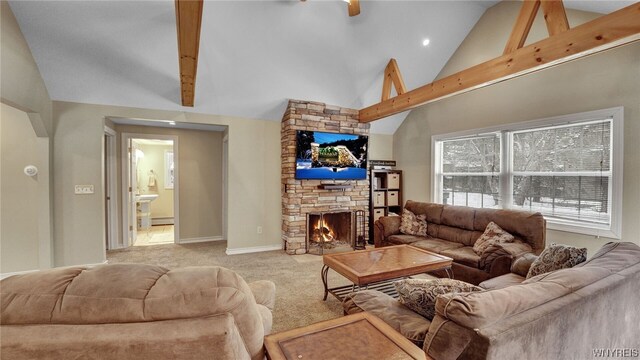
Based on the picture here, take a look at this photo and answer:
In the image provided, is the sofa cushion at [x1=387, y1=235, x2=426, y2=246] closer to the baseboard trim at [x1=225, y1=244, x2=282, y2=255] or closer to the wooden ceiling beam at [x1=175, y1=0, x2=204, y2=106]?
the baseboard trim at [x1=225, y1=244, x2=282, y2=255]

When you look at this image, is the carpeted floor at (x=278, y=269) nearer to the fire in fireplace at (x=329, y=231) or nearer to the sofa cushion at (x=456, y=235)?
the fire in fireplace at (x=329, y=231)

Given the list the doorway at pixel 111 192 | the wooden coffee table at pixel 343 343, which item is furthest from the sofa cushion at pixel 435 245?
the doorway at pixel 111 192

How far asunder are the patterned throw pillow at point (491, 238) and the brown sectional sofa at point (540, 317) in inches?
56.6

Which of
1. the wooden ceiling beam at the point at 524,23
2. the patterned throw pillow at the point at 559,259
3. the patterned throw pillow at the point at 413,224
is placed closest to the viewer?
the patterned throw pillow at the point at 559,259

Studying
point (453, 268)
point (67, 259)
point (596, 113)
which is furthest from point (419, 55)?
point (67, 259)

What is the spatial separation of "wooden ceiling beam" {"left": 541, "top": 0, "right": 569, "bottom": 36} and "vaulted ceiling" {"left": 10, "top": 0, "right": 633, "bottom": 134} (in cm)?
57

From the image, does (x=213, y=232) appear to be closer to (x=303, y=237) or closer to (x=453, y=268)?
(x=303, y=237)

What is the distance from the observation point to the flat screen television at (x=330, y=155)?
15.7 feet

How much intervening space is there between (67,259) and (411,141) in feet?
20.3

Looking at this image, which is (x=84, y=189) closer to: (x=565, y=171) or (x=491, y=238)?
(x=491, y=238)

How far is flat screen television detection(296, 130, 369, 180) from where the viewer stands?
478cm

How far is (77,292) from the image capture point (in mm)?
911

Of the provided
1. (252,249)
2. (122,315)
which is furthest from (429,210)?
(122,315)

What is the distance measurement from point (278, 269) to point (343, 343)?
9.61ft
